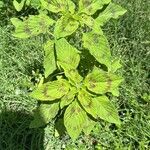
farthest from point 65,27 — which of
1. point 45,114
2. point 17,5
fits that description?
point 17,5

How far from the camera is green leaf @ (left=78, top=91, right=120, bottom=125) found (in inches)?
93.7

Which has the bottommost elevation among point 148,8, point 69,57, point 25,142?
point 25,142

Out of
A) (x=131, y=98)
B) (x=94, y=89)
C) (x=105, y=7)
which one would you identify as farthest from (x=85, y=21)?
(x=131, y=98)

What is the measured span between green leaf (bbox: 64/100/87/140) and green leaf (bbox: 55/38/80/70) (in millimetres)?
220

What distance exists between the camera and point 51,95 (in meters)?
2.40

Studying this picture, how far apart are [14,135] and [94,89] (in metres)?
0.71

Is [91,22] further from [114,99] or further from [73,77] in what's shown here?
[114,99]

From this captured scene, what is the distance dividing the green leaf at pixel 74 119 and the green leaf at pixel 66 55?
0.22 m

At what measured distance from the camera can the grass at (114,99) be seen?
2758mm

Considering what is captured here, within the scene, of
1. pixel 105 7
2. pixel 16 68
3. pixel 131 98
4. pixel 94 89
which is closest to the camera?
pixel 94 89

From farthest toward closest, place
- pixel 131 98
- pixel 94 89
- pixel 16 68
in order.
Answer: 1. pixel 16 68
2. pixel 131 98
3. pixel 94 89

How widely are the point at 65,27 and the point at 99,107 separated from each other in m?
0.50

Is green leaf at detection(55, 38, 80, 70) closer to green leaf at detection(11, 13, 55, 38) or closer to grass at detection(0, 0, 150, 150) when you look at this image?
green leaf at detection(11, 13, 55, 38)

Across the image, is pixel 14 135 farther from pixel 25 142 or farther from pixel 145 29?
pixel 145 29
